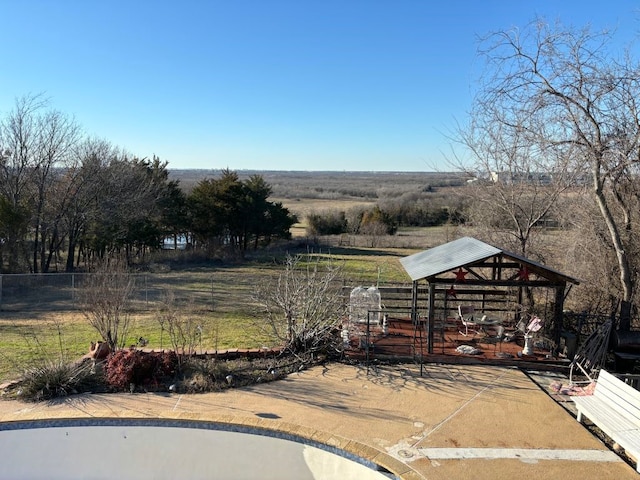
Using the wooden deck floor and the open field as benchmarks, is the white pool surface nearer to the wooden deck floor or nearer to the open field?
the open field

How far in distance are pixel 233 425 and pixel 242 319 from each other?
7596 mm

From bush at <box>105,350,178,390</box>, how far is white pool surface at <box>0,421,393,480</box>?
109 cm

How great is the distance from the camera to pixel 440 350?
8.77 meters

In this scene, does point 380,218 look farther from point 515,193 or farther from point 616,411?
point 616,411

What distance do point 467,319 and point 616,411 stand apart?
3.79 m

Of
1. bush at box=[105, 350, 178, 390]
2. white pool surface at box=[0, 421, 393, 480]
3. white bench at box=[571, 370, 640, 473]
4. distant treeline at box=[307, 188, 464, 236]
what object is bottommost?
white pool surface at box=[0, 421, 393, 480]

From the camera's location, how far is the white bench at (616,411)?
523cm

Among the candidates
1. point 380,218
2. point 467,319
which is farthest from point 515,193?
point 380,218

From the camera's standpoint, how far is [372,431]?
5.92 meters

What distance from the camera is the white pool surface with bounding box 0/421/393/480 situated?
582 cm

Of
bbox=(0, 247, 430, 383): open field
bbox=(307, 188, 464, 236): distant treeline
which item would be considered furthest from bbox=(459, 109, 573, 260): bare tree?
bbox=(307, 188, 464, 236): distant treeline

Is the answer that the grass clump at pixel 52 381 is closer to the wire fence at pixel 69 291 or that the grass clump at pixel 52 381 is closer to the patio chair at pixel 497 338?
the wire fence at pixel 69 291

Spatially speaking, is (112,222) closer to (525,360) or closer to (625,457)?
(525,360)

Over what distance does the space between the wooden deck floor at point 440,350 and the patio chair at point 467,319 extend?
0.76 feet
